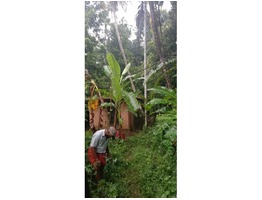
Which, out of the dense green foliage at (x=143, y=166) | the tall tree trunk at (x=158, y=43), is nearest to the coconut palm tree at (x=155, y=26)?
the tall tree trunk at (x=158, y=43)

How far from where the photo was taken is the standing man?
216 cm

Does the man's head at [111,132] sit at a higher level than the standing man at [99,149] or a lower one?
higher

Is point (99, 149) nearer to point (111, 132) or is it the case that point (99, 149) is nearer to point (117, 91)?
point (111, 132)

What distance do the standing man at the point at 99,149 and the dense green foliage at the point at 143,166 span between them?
50 millimetres

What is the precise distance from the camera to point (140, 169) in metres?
2.18

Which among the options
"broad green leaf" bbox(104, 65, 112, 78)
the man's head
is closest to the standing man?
the man's head

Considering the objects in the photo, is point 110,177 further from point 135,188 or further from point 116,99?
point 116,99

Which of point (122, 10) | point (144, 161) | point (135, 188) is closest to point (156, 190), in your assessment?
point (135, 188)

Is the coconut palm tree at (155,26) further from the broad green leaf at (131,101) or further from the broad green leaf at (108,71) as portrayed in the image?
the broad green leaf at (108,71)

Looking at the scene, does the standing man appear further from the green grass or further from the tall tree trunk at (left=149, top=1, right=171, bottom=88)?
the tall tree trunk at (left=149, top=1, right=171, bottom=88)

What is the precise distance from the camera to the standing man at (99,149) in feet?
7.10

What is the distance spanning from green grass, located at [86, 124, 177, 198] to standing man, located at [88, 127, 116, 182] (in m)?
0.05

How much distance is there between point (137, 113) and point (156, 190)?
80 centimetres

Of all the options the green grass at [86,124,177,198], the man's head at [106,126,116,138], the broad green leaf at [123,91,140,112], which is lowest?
the green grass at [86,124,177,198]
